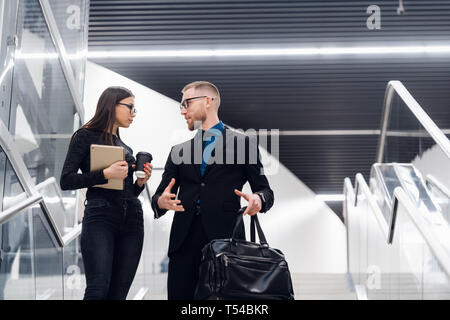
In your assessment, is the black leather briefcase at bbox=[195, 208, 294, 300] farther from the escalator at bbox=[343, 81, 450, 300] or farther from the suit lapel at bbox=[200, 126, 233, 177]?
the escalator at bbox=[343, 81, 450, 300]

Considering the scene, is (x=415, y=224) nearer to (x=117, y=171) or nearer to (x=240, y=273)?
(x=240, y=273)

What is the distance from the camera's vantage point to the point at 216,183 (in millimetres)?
2686

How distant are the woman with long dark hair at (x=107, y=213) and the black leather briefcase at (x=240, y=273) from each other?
55 centimetres

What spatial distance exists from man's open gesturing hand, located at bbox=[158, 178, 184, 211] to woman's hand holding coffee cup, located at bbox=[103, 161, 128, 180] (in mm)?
314

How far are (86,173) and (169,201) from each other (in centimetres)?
53

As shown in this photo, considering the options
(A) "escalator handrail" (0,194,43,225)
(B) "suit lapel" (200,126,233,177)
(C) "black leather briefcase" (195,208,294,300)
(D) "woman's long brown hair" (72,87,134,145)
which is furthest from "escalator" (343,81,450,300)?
(A) "escalator handrail" (0,194,43,225)

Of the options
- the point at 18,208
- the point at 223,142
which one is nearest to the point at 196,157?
the point at 223,142

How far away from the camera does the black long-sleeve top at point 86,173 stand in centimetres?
284

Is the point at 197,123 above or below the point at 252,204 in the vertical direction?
above

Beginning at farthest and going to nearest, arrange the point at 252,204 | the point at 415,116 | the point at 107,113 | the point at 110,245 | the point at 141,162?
the point at 415,116 < the point at 107,113 < the point at 141,162 < the point at 110,245 < the point at 252,204

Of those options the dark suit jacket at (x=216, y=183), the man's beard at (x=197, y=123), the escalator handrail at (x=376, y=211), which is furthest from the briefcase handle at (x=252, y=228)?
the escalator handrail at (x=376, y=211)

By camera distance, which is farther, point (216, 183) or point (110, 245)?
point (110, 245)

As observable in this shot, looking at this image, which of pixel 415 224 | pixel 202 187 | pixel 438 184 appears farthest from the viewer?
pixel 438 184

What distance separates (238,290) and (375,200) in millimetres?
3302
